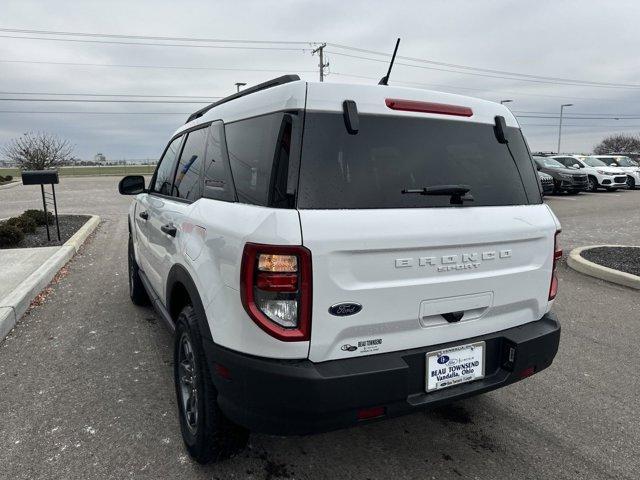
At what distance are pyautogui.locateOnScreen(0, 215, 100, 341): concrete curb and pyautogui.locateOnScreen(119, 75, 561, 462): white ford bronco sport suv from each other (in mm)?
2669

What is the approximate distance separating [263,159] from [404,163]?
2.20 feet

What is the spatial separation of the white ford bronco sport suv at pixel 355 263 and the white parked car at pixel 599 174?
834 inches

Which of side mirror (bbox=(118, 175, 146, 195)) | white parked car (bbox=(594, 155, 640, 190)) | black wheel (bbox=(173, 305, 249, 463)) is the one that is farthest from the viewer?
white parked car (bbox=(594, 155, 640, 190))

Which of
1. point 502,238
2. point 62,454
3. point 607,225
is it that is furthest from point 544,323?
point 607,225

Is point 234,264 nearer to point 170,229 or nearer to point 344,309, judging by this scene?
point 344,309

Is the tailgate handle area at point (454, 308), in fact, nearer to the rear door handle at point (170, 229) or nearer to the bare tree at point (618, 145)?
the rear door handle at point (170, 229)

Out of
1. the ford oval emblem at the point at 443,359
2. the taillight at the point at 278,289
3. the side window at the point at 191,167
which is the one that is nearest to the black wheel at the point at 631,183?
the side window at the point at 191,167

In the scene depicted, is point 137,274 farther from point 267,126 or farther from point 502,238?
point 502,238

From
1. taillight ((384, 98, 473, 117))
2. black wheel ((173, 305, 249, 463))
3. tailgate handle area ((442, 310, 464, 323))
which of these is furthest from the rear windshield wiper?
black wheel ((173, 305, 249, 463))

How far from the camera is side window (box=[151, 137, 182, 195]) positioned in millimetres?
3688

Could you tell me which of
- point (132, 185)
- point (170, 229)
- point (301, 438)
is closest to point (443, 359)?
point (301, 438)

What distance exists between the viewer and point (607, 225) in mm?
11477

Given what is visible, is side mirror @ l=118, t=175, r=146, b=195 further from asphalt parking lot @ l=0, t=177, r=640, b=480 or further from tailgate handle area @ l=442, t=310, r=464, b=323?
tailgate handle area @ l=442, t=310, r=464, b=323

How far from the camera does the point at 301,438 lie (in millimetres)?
2746
